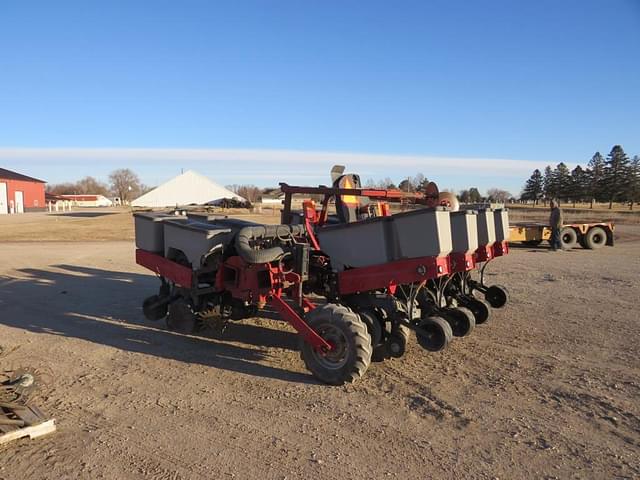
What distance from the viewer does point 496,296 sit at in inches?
282

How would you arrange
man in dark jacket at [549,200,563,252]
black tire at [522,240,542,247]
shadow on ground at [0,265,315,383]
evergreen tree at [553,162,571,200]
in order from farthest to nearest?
1. evergreen tree at [553,162,571,200]
2. black tire at [522,240,542,247]
3. man in dark jacket at [549,200,563,252]
4. shadow on ground at [0,265,315,383]

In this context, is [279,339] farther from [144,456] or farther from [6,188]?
[6,188]

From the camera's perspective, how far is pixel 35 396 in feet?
16.4

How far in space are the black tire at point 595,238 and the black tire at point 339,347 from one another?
16.9m

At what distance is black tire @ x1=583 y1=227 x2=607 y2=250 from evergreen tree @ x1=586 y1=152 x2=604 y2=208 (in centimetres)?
5832

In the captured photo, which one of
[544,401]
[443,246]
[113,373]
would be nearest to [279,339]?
[113,373]

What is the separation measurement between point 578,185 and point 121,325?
8122 centimetres

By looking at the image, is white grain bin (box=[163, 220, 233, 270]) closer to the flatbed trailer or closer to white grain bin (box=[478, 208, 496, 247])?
white grain bin (box=[478, 208, 496, 247])

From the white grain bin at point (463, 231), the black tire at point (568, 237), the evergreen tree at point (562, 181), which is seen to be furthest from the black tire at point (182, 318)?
the evergreen tree at point (562, 181)

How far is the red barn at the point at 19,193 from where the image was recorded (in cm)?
6022

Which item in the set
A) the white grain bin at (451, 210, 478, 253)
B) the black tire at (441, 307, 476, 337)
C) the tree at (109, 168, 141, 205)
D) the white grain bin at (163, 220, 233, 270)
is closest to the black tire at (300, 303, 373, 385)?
the black tire at (441, 307, 476, 337)

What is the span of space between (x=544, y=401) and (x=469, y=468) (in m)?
1.53

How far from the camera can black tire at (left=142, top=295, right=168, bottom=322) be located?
7523 mm

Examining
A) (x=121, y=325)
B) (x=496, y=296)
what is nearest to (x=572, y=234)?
(x=496, y=296)
